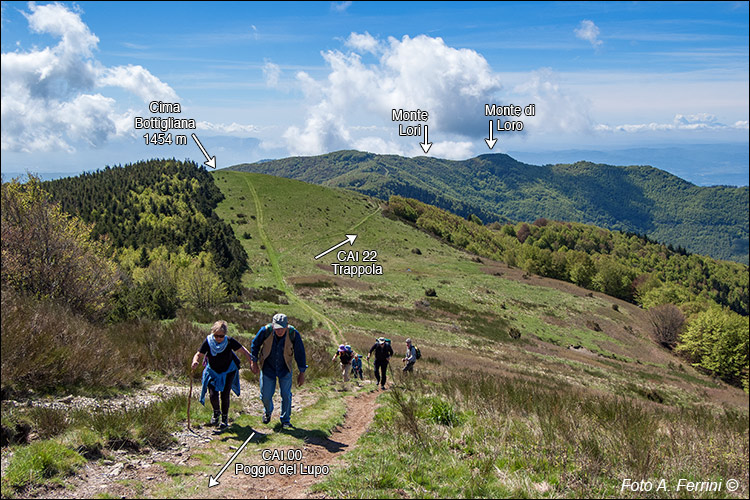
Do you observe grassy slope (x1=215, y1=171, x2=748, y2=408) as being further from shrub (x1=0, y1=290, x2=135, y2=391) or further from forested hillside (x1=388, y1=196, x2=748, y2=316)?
forested hillside (x1=388, y1=196, x2=748, y2=316)

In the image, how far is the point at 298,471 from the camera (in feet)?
20.0

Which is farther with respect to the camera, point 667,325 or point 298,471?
point 667,325

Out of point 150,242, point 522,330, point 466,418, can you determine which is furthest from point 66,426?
point 150,242

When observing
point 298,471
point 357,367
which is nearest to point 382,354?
point 357,367

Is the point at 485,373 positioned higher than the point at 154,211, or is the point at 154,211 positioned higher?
the point at 154,211

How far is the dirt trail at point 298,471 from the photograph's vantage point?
17.3 ft

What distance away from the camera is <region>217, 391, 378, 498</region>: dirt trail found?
528 cm

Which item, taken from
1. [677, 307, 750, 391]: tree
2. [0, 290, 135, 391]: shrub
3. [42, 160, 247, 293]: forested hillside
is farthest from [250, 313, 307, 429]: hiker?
[677, 307, 750, 391]: tree

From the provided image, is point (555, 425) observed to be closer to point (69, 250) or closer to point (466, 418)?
point (466, 418)

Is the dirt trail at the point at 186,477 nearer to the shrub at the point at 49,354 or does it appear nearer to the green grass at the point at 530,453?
the green grass at the point at 530,453

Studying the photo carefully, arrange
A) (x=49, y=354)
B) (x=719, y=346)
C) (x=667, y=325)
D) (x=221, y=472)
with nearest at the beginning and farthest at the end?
(x=221, y=472) < (x=49, y=354) < (x=719, y=346) < (x=667, y=325)

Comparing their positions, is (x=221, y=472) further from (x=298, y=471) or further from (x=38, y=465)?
(x=38, y=465)

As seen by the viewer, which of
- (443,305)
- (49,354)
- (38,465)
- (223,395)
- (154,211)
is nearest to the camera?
(38,465)

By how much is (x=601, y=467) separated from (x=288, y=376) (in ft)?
18.8
